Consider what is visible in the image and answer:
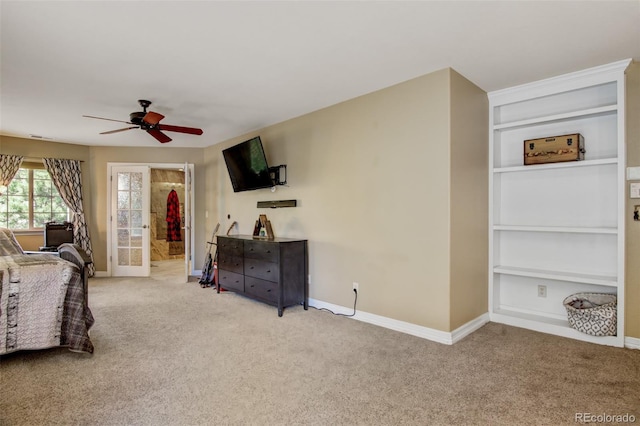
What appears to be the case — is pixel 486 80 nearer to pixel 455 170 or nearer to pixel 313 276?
pixel 455 170

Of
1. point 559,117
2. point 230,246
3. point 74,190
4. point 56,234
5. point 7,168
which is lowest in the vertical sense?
point 230,246

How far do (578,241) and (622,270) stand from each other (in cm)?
45

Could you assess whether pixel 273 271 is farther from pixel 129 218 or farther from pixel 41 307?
pixel 129 218

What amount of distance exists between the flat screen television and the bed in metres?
2.31

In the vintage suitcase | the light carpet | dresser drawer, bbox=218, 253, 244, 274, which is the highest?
the vintage suitcase

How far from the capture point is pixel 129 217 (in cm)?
620

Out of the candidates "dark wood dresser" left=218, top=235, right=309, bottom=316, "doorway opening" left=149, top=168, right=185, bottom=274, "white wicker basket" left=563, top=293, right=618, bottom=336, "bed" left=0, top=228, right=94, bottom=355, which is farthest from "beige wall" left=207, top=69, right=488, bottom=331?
"doorway opening" left=149, top=168, right=185, bottom=274

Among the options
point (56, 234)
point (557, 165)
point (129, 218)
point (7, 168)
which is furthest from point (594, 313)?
point (7, 168)

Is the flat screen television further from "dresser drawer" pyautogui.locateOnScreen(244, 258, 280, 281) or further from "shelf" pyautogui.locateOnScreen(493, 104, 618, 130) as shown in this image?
"shelf" pyautogui.locateOnScreen(493, 104, 618, 130)

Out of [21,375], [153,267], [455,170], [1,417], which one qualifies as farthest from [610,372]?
[153,267]

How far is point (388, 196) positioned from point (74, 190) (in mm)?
5582

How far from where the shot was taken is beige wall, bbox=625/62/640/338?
9.25ft

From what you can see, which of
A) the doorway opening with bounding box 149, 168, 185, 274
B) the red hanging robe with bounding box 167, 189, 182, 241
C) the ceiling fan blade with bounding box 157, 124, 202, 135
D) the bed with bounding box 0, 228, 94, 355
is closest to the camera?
the bed with bounding box 0, 228, 94, 355

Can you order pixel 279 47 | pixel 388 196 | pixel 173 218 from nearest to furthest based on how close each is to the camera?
pixel 279 47, pixel 388 196, pixel 173 218
